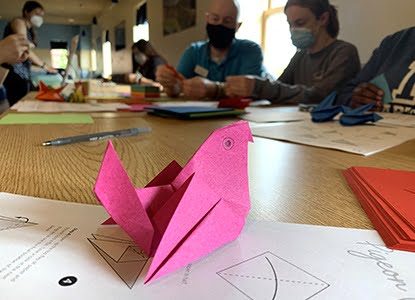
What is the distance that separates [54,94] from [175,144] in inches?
35.6

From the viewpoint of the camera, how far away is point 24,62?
228 cm

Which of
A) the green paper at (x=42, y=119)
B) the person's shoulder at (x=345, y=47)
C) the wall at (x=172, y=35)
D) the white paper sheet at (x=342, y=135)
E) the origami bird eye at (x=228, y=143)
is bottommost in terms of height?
the white paper sheet at (x=342, y=135)

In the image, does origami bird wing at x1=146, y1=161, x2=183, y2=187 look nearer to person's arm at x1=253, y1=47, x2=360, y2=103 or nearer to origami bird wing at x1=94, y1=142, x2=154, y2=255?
origami bird wing at x1=94, y1=142, x2=154, y2=255

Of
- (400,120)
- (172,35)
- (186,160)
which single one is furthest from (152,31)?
(186,160)

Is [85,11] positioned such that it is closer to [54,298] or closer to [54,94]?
[54,94]

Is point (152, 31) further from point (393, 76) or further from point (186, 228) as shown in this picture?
point (186, 228)

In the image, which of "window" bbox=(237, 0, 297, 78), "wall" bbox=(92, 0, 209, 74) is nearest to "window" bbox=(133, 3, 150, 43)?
"wall" bbox=(92, 0, 209, 74)

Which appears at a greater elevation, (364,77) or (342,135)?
(364,77)

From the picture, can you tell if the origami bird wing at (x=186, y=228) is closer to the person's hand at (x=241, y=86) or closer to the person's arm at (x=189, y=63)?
the person's hand at (x=241, y=86)

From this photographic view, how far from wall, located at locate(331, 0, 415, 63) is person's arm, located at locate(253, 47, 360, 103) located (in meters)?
0.18

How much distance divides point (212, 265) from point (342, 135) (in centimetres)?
49

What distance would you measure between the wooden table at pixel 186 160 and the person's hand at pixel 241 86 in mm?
599

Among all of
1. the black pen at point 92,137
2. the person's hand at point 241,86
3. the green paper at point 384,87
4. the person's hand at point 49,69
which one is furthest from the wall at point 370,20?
the person's hand at point 49,69

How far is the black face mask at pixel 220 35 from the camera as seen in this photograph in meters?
1.71
